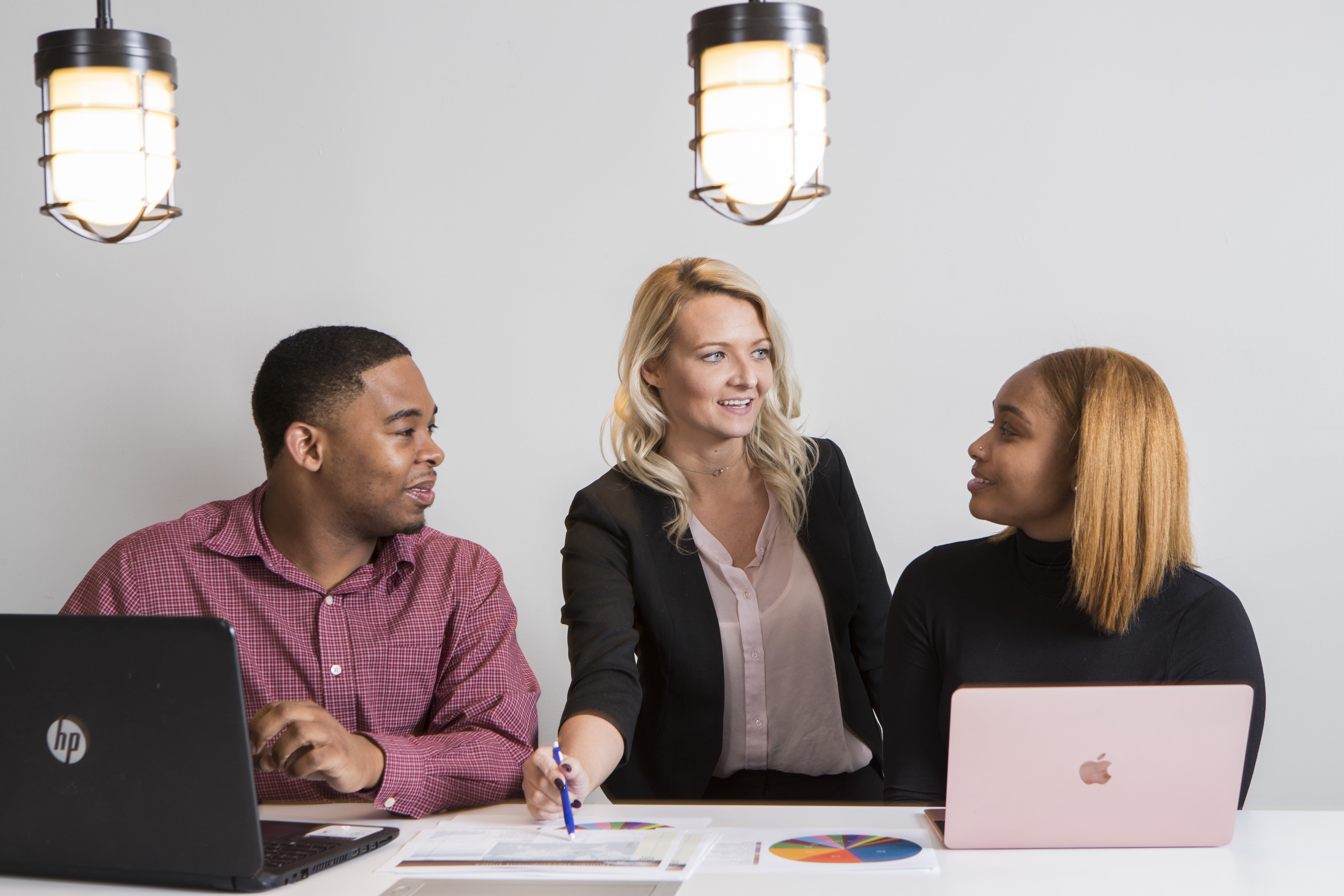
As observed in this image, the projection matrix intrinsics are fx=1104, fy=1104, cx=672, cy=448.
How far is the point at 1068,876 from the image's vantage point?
1215 millimetres

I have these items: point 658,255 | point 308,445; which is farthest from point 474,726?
point 658,255

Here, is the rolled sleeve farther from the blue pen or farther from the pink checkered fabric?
the blue pen

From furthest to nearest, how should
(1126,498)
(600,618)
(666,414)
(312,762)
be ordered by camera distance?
(666,414) < (600,618) < (1126,498) < (312,762)

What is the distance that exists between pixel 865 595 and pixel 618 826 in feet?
2.72

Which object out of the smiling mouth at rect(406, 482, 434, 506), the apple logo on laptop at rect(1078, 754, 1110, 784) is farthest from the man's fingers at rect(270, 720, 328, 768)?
the apple logo on laptop at rect(1078, 754, 1110, 784)

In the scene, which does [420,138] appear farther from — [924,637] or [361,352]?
[924,637]

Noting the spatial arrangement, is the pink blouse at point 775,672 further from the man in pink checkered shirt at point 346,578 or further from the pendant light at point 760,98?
the pendant light at point 760,98

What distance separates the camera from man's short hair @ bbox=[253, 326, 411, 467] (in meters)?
1.86

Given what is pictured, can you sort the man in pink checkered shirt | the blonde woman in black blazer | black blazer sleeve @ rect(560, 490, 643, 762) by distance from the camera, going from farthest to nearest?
the blonde woman in black blazer < the man in pink checkered shirt < black blazer sleeve @ rect(560, 490, 643, 762)

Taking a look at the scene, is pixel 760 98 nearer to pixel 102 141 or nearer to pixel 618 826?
pixel 102 141

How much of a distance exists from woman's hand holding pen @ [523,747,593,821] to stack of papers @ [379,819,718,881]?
3 cm

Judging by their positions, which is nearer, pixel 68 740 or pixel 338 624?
pixel 68 740

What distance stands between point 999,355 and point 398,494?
4.50 feet

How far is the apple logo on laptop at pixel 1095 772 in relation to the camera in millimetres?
1269
